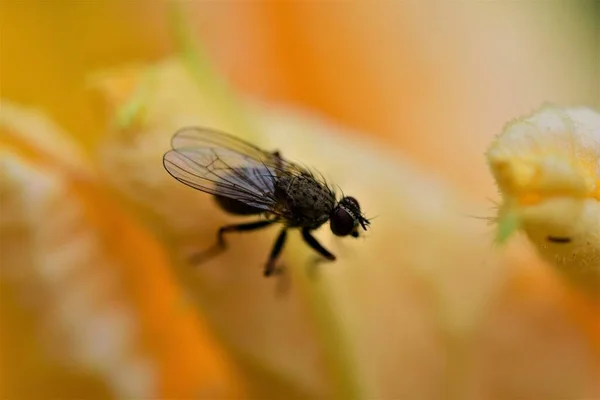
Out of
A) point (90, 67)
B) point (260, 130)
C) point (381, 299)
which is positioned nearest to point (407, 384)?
point (381, 299)

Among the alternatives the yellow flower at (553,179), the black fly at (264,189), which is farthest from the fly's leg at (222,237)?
the yellow flower at (553,179)

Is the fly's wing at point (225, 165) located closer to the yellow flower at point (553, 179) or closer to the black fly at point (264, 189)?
the black fly at point (264, 189)

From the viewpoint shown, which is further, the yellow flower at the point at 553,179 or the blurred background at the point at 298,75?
the blurred background at the point at 298,75

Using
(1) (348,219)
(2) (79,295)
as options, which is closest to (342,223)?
(1) (348,219)

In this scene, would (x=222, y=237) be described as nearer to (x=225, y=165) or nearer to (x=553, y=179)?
(x=225, y=165)

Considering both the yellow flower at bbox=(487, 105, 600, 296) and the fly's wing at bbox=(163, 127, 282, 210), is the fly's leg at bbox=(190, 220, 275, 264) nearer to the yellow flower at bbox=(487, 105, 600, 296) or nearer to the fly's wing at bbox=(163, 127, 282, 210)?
the fly's wing at bbox=(163, 127, 282, 210)

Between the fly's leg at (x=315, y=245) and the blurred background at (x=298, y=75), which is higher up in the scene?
the blurred background at (x=298, y=75)

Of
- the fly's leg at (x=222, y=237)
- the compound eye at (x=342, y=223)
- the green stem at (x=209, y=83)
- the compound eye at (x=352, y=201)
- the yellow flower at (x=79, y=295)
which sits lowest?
the yellow flower at (x=79, y=295)
